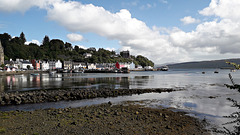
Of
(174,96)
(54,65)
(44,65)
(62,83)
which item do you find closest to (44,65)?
(44,65)

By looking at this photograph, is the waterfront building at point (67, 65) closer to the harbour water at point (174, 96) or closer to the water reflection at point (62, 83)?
the water reflection at point (62, 83)

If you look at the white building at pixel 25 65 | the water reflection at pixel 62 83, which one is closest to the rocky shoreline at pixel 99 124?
the water reflection at pixel 62 83

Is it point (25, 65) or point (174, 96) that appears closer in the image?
point (174, 96)

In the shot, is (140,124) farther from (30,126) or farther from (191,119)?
(30,126)

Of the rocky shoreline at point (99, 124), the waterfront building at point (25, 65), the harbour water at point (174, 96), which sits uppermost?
the waterfront building at point (25, 65)

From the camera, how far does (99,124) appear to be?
12.2m

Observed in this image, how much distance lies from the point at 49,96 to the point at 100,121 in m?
12.7

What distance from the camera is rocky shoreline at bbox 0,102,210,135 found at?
1102cm

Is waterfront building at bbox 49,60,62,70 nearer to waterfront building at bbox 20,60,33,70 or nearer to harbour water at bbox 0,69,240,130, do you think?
waterfront building at bbox 20,60,33,70

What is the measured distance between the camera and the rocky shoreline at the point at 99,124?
1102cm

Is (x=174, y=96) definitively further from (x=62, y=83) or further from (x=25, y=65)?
(x=25, y=65)

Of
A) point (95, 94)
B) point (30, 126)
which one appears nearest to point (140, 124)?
point (30, 126)

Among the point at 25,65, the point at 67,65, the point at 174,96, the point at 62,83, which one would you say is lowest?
the point at 174,96

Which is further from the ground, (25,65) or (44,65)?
(44,65)
